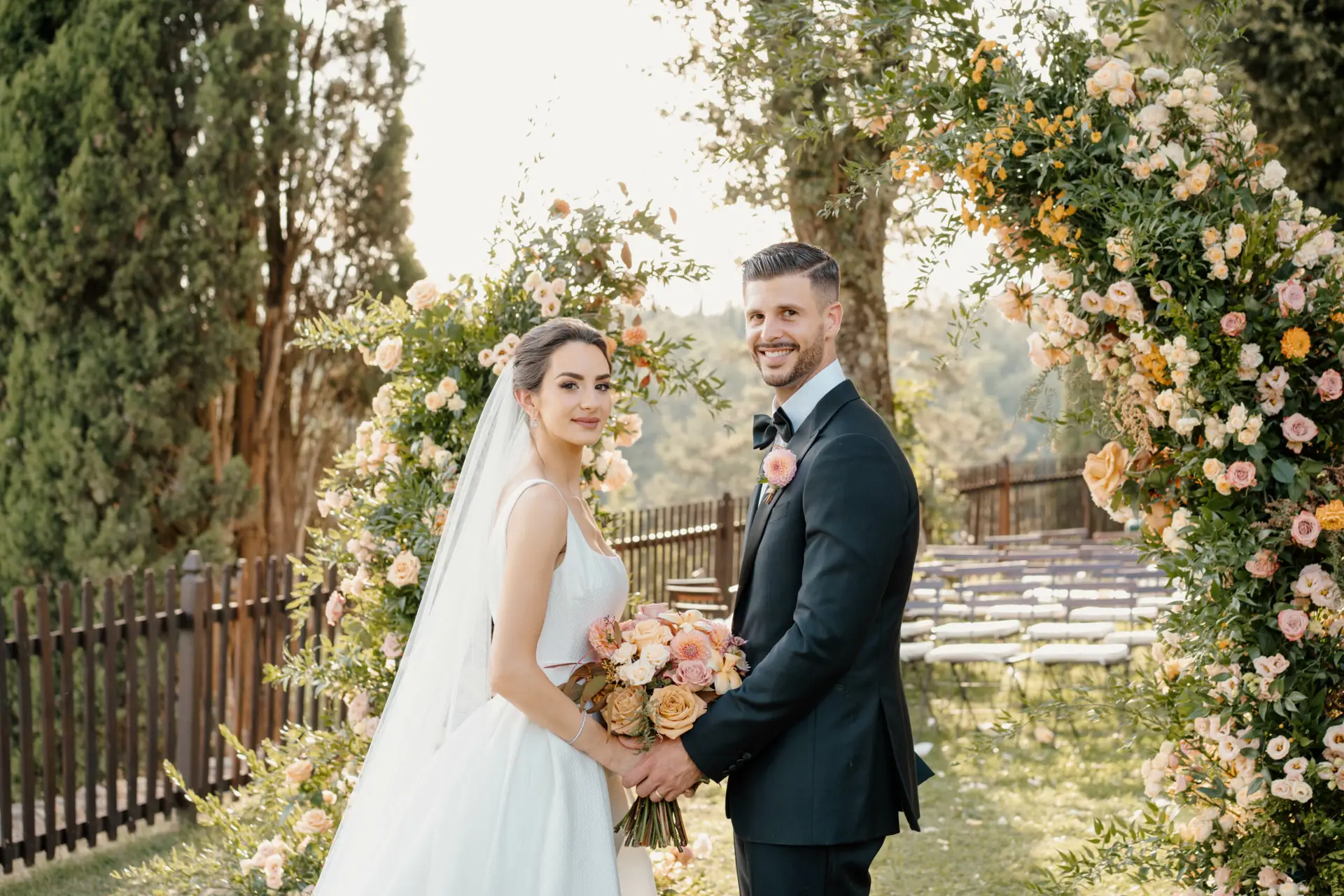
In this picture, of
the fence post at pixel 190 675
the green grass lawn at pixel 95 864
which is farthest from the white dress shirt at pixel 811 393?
the fence post at pixel 190 675

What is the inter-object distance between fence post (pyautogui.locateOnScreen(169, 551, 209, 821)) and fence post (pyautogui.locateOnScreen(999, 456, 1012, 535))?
14.4 meters

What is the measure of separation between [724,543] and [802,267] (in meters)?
10.0

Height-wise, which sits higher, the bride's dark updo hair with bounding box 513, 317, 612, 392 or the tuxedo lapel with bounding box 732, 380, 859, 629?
the bride's dark updo hair with bounding box 513, 317, 612, 392

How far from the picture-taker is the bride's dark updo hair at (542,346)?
3477mm

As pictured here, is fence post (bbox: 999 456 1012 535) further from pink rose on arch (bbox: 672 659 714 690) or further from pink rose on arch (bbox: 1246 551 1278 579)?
pink rose on arch (bbox: 672 659 714 690)

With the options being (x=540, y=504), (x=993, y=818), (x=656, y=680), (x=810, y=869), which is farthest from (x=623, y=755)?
(x=993, y=818)

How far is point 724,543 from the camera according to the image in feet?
42.8

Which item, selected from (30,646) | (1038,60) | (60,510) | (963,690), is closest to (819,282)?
(1038,60)

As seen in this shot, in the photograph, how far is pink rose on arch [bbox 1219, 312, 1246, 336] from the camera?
131 inches

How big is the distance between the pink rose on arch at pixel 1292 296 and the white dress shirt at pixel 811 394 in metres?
1.23

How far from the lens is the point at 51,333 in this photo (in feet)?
32.0

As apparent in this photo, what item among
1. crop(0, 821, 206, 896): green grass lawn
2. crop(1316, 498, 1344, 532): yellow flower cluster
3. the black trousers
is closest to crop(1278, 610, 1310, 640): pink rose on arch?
crop(1316, 498, 1344, 532): yellow flower cluster

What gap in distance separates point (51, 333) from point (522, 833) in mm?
8283

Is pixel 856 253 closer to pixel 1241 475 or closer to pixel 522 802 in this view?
pixel 1241 475
